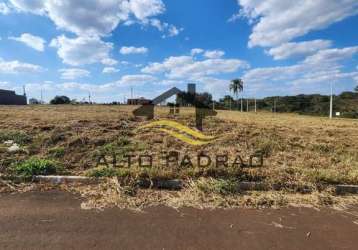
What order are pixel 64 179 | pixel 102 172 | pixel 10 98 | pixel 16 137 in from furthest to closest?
pixel 10 98
pixel 16 137
pixel 102 172
pixel 64 179

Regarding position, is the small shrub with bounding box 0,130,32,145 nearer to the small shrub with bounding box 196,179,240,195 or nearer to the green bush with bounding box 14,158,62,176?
the green bush with bounding box 14,158,62,176

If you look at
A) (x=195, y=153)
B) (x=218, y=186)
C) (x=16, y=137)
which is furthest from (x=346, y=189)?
(x=16, y=137)

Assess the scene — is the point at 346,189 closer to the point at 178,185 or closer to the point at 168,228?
the point at 178,185

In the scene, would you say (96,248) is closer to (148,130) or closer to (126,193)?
(126,193)

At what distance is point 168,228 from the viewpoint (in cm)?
288

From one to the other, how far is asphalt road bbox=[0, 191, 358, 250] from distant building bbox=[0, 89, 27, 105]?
49479mm

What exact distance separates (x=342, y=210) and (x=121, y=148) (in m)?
4.36

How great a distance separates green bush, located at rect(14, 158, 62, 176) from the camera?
4.44 metres

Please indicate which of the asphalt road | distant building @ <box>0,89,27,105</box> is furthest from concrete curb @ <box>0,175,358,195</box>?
distant building @ <box>0,89,27,105</box>

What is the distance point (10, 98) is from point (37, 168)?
51245 mm

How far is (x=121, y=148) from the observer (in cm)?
616

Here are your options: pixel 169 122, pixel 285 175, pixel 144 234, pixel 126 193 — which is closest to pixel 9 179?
pixel 126 193

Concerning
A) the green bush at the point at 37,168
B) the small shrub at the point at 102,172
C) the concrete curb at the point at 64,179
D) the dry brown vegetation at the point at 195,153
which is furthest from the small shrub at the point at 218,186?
the green bush at the point at 37,168

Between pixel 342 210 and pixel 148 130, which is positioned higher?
pixel 148 130
